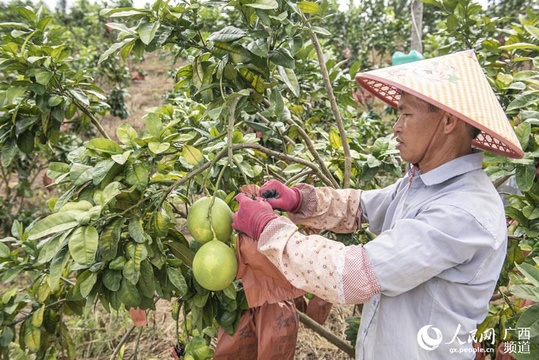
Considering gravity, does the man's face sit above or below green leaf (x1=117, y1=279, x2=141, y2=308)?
above

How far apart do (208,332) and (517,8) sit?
5.10 meters

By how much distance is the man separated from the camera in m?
0.93

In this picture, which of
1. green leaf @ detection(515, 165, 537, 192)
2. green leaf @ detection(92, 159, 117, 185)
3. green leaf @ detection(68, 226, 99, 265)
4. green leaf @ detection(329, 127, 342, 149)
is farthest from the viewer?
green leaf @ detection(329, 127, 342, 149)

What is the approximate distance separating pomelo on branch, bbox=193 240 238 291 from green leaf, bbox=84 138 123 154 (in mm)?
322

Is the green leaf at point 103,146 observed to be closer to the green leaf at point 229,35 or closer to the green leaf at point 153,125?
the green leaf at point 153,125

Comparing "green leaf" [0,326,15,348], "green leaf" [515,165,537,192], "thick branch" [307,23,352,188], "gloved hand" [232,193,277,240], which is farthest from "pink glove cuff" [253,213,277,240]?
"green leaf" [0,326,15,348]

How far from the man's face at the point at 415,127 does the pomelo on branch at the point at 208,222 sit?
48 centimetres

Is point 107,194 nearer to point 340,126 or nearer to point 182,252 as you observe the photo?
point 182,252

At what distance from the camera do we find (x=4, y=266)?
4.85ft

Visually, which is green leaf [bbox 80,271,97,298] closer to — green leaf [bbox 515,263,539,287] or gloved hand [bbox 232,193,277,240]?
gloved hand [bbox 232,193,277,240]

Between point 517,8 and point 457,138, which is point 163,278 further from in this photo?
point 517,8

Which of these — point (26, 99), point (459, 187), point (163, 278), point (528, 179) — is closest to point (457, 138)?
point (459, 187)

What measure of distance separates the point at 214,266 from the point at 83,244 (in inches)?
11.4

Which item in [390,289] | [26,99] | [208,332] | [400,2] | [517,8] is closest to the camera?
[390,289]
